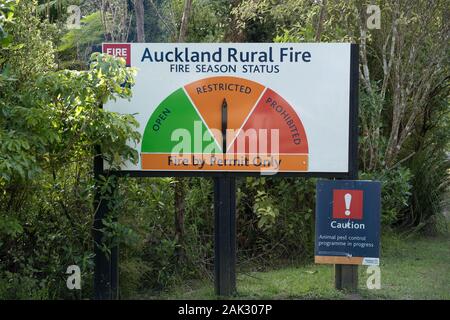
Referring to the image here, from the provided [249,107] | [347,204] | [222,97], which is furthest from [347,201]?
[222,97]

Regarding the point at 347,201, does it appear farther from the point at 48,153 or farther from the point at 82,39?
the point at 82,39

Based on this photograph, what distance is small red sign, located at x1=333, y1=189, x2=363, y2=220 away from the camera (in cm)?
732

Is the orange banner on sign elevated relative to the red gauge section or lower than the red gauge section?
lower

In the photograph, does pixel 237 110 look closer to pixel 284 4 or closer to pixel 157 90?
pixel 157 90

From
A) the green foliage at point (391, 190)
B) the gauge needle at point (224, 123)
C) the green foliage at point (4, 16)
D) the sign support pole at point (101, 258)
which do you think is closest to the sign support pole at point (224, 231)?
the gauge needle at point (224, 123)

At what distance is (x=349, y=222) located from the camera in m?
7.35

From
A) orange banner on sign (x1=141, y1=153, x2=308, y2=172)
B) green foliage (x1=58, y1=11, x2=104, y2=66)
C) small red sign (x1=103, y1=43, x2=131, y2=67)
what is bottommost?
orange banner on sign (x1=141, y1=153, x2=308, y2=172)

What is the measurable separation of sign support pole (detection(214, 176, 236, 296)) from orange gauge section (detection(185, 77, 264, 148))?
0.45 metres

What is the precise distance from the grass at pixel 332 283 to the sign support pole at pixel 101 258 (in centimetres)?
63

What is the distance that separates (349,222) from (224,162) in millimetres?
1428

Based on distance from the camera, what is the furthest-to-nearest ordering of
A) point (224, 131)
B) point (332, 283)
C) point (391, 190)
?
1. point (391, 190)
2. point (332, 283)
3. point (224, 131)

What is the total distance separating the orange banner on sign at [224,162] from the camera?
285 inches

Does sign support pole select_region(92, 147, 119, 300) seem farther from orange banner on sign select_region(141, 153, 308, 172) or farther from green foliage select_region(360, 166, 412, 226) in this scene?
green foliage select_region(360, 166, 412, 226)

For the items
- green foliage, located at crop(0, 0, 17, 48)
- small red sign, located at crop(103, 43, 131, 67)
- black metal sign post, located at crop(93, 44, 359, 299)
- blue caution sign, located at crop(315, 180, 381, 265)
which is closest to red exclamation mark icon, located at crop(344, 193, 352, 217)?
blue caution sign, located at crop(315, 180, 381, 265)
